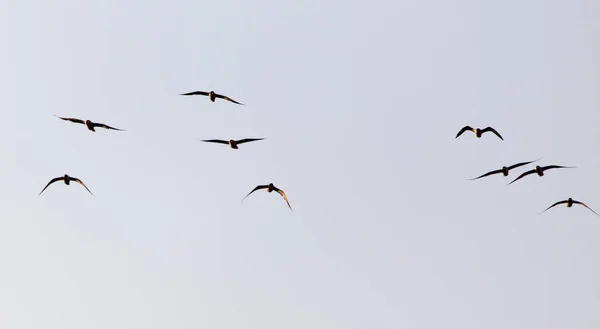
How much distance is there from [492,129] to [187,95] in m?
19.7

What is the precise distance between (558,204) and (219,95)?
22726 mm

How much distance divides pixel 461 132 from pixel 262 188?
1320 centimetres

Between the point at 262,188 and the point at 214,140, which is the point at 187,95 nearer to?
the point at 214,140

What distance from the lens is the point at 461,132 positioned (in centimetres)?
6781

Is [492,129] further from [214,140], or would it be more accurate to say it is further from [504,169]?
[214,140]

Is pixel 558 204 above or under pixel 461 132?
under

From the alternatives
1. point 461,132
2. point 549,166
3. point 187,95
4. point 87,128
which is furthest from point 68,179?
point 549,166

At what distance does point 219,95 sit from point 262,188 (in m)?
6.81

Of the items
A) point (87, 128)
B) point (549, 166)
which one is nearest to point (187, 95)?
point (87, 128)

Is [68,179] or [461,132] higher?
[461,132]

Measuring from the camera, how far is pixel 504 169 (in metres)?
68.5

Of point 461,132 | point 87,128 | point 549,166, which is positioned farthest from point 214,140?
point 549,166

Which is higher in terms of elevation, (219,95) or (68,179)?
(219,95)

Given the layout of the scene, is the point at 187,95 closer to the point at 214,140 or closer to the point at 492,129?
the point at 214,140
